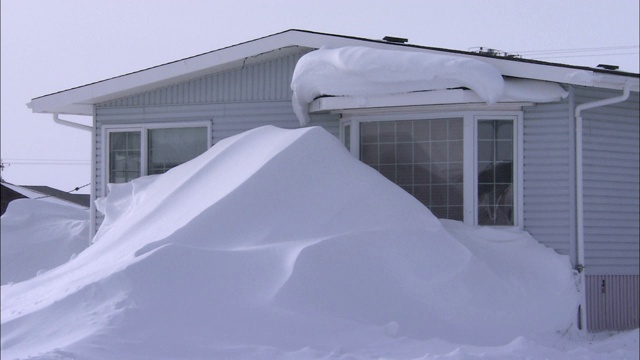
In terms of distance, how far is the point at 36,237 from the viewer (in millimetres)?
20125

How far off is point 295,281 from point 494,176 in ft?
12.7

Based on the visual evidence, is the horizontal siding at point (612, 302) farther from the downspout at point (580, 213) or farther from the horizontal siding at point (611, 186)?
the downspout at point (580, 213)

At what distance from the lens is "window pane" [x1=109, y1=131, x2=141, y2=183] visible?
13.4m

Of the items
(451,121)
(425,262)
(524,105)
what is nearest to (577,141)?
(524,105)

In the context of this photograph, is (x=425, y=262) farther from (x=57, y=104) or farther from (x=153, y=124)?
(x=57, y=104)

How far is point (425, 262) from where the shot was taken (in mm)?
9523

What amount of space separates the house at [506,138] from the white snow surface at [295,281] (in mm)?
549

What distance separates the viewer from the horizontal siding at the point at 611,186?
37.8 ft

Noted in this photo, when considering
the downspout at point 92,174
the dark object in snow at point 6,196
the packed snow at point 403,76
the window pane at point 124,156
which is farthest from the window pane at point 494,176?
the dark object in snow at point 6,196

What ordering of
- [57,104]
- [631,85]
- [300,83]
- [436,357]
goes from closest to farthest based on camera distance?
1. [436,357]
2. [631,85]
3. [300,83]
4. [57,104]

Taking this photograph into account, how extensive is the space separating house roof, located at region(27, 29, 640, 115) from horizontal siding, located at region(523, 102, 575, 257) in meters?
0.60

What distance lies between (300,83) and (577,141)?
11.9 ft

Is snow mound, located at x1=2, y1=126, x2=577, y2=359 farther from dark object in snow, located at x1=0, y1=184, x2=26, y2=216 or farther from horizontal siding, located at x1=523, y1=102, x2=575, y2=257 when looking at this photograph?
dark object in snow, located at x1=0, y1=184, x2=26, y2=216

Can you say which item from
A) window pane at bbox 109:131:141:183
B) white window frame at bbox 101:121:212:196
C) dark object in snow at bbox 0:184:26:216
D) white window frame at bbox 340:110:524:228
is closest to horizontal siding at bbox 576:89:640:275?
white window frame at bbox 340:110:524:228
